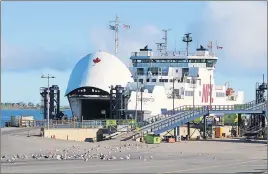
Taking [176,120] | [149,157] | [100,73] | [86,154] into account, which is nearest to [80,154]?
[86,154]

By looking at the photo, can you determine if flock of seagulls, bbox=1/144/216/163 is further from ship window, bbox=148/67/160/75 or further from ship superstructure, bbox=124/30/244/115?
ship window, bbox=148/67/160/75

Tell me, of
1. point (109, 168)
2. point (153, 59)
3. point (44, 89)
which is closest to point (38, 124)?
point (44, 89)

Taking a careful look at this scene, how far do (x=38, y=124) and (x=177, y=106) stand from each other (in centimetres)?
2153

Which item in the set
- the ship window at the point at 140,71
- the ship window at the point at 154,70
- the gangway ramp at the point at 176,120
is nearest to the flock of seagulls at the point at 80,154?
the gangway ramp at the point at 176,120

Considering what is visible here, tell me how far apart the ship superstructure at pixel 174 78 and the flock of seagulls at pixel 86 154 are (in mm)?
26550

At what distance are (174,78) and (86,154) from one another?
42.1 metres

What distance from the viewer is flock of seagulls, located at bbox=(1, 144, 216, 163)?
137ft

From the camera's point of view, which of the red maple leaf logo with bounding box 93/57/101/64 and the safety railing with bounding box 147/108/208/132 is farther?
the red maple leaf logo with bounding box 93/57/101/64

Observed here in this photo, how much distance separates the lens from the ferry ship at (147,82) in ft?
260

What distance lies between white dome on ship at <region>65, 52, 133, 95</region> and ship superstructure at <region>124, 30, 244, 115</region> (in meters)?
2.35

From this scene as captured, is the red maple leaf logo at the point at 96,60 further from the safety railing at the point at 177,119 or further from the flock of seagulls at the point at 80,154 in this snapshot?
the flock of seagulls at the point at 80,154

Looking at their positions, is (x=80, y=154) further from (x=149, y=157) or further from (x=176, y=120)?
(x=176, y=120)

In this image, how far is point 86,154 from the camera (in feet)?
147

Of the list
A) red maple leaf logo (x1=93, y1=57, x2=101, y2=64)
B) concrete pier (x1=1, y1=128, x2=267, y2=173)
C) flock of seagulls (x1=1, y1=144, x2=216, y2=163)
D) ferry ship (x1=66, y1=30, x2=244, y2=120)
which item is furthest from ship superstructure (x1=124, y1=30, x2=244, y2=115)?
flock of seagulls (x1=1, y1=144, x2=216, y2=163)
